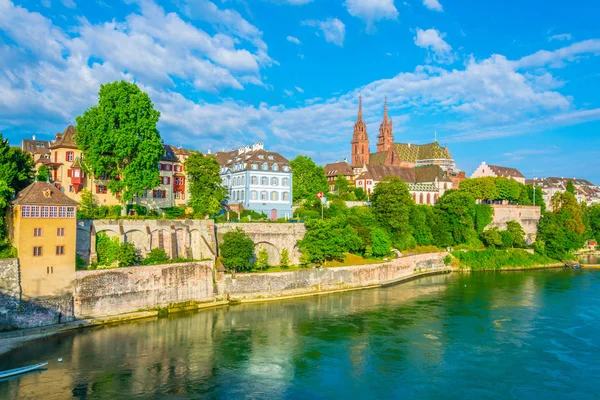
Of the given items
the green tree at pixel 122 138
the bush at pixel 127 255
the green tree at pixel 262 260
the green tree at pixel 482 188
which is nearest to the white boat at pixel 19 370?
the bush at pixel 127 255

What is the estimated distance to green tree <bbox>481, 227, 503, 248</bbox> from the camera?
217 feet

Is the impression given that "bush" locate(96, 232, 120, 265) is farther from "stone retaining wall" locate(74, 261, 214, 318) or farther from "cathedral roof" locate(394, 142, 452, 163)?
"cathedral roof" locate(394, 142, 452, 163)

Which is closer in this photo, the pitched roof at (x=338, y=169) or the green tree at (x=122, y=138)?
the green tree at (x=122, y=138)

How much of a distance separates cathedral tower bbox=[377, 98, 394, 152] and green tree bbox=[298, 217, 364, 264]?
76289 millimetres

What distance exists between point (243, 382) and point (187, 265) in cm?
1563

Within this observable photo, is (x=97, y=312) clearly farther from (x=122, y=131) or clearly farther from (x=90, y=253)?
(x=122, y=131)

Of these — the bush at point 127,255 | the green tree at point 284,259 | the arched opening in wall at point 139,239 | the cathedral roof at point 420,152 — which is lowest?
the green tree at point 284,259

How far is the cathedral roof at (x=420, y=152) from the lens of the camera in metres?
110

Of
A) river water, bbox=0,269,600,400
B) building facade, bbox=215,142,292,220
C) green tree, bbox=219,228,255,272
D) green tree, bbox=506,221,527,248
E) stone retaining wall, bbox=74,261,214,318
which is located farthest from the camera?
green tree, bbox=506,221,527,248

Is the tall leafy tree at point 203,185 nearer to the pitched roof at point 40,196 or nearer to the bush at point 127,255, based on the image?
the bush at point 127,255

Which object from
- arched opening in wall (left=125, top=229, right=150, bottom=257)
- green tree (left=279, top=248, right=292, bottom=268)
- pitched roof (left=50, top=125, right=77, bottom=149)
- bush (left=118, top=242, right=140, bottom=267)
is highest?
pitched roof (left=50, top=125, right=77, bottom=149)

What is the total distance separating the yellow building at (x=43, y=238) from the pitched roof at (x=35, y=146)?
80.6 feet

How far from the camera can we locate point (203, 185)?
48.4 m

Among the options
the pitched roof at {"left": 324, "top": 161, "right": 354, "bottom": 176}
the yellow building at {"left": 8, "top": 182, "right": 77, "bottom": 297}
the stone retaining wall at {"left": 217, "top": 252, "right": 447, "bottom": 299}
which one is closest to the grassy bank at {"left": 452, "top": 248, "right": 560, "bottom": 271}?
the stone retaining wall at {"left": 217, "top": 252, "right": 447, "bottom": 299}
